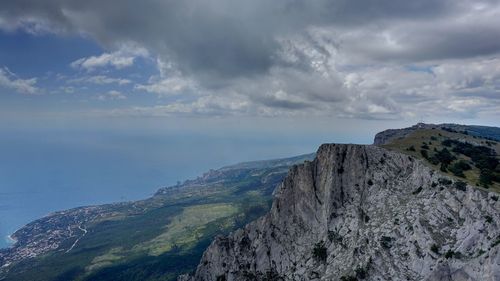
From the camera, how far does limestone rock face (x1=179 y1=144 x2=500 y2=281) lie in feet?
250

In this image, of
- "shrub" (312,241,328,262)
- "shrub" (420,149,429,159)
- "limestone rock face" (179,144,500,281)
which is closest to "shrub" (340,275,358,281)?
"limestone rock face" (179,144,500,281)

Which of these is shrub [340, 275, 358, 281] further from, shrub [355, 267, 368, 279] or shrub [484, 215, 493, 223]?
shrub [484, 215, 493, 223]

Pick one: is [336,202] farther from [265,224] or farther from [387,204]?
[265,224]

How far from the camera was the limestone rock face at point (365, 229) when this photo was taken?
76.1 m

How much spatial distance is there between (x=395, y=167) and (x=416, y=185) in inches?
430

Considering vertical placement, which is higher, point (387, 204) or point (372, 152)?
point (372, 152)

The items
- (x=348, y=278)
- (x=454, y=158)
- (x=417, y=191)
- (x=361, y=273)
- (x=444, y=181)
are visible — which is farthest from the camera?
(x=454, y=158)

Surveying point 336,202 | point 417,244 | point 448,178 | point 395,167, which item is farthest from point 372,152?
point 417,244

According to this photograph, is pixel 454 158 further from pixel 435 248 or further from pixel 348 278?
A: pixel 348 278

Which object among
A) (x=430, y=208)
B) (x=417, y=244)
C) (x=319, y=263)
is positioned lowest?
(x=319, y=263)

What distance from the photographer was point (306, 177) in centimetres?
12225

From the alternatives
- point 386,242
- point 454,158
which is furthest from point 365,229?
point 454,158

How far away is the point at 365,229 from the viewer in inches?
3834

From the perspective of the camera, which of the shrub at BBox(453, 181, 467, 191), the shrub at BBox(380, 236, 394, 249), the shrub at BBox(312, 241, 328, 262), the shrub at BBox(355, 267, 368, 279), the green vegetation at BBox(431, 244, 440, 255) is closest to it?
the green vegetation at BBox(431, 244, 440, 255)
